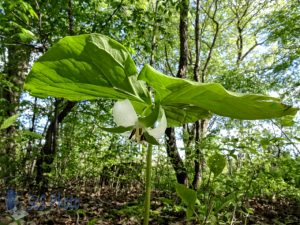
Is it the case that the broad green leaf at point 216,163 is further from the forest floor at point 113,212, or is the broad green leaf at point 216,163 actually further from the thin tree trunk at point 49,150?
the thin tree trunk at point 49,150

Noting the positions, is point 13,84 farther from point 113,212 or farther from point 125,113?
point 125,113

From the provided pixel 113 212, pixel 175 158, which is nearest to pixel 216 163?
pixel 113 212

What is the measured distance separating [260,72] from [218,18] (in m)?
5.88

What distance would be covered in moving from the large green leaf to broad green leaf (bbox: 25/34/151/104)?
0.03 m

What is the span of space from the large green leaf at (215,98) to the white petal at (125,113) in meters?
0.06

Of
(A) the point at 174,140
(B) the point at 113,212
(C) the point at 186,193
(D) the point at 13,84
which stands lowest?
(B) the point at 113,212

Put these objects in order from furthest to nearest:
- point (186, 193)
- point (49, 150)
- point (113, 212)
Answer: point (49, 150) → point (113, 212) → point (186, 193)

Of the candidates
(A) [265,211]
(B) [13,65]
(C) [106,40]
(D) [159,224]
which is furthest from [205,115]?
(B) [13,65]

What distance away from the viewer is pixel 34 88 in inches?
25.2

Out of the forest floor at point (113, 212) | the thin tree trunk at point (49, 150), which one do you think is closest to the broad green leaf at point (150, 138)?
the forest floor at point (113, 212)

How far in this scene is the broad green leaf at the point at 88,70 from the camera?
0.51 m

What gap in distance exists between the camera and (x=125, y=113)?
57 centimetres

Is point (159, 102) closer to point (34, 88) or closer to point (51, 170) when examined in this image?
point (34, 88)

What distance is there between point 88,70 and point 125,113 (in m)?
0.10
